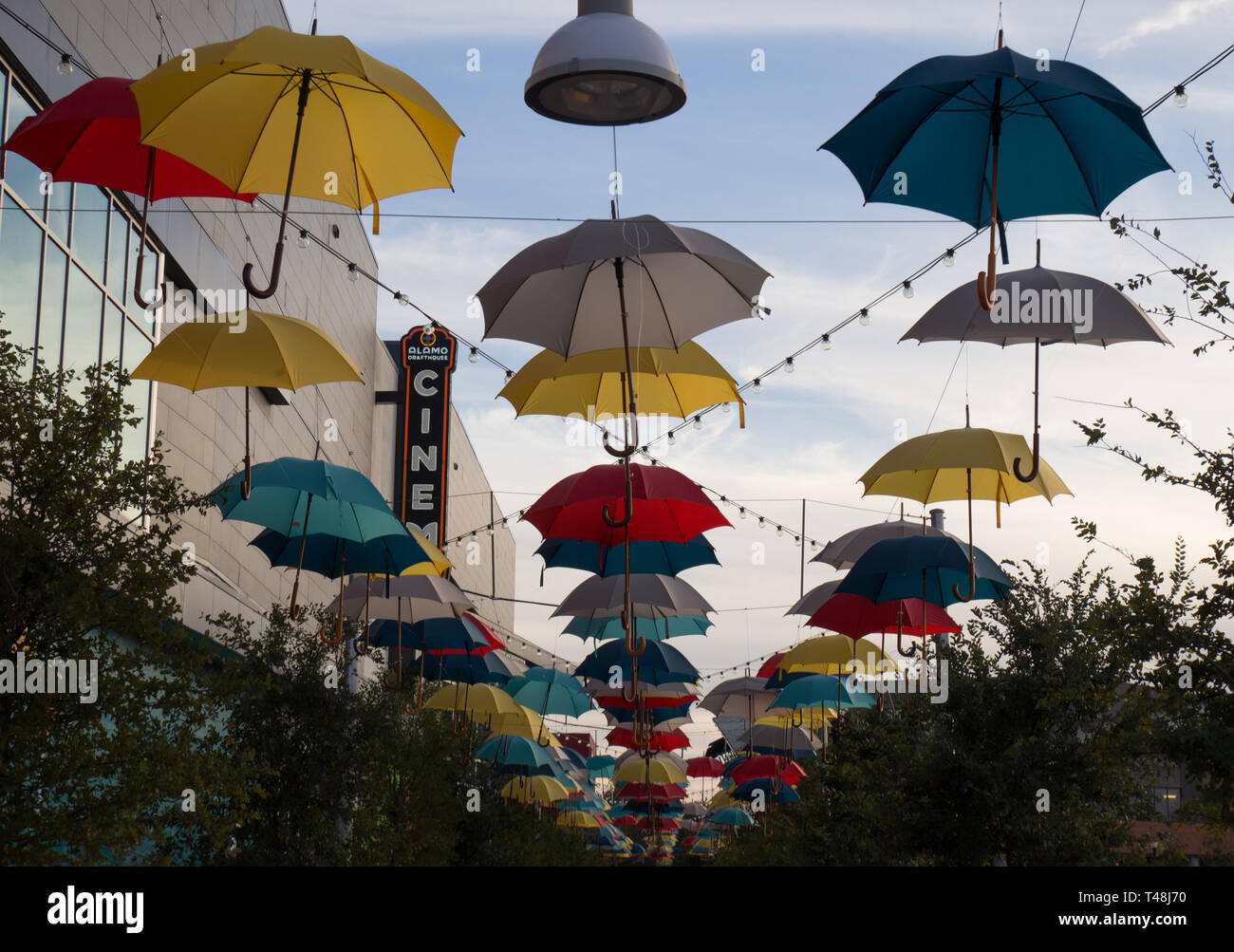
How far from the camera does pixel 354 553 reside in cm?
1408

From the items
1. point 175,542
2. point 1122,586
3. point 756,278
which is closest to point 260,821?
point 175,542

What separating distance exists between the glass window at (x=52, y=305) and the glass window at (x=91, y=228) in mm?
576

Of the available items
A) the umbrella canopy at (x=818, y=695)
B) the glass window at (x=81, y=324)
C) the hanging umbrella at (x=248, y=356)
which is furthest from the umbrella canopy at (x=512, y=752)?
the hanging umbrella at (x=248, y=356)

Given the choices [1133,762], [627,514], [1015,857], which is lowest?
[1015,857]

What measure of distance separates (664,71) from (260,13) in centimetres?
1852

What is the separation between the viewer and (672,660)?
21141 mm

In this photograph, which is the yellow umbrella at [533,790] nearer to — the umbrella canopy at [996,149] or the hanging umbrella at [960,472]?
the hanging umbrella at [960,472]

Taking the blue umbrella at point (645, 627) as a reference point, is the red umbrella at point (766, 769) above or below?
below

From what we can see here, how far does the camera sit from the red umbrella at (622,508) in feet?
42.1

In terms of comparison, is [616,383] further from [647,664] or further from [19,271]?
[647,664]

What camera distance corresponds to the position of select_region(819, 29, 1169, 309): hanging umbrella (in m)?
8.05

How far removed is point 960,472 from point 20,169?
32.0 feet
